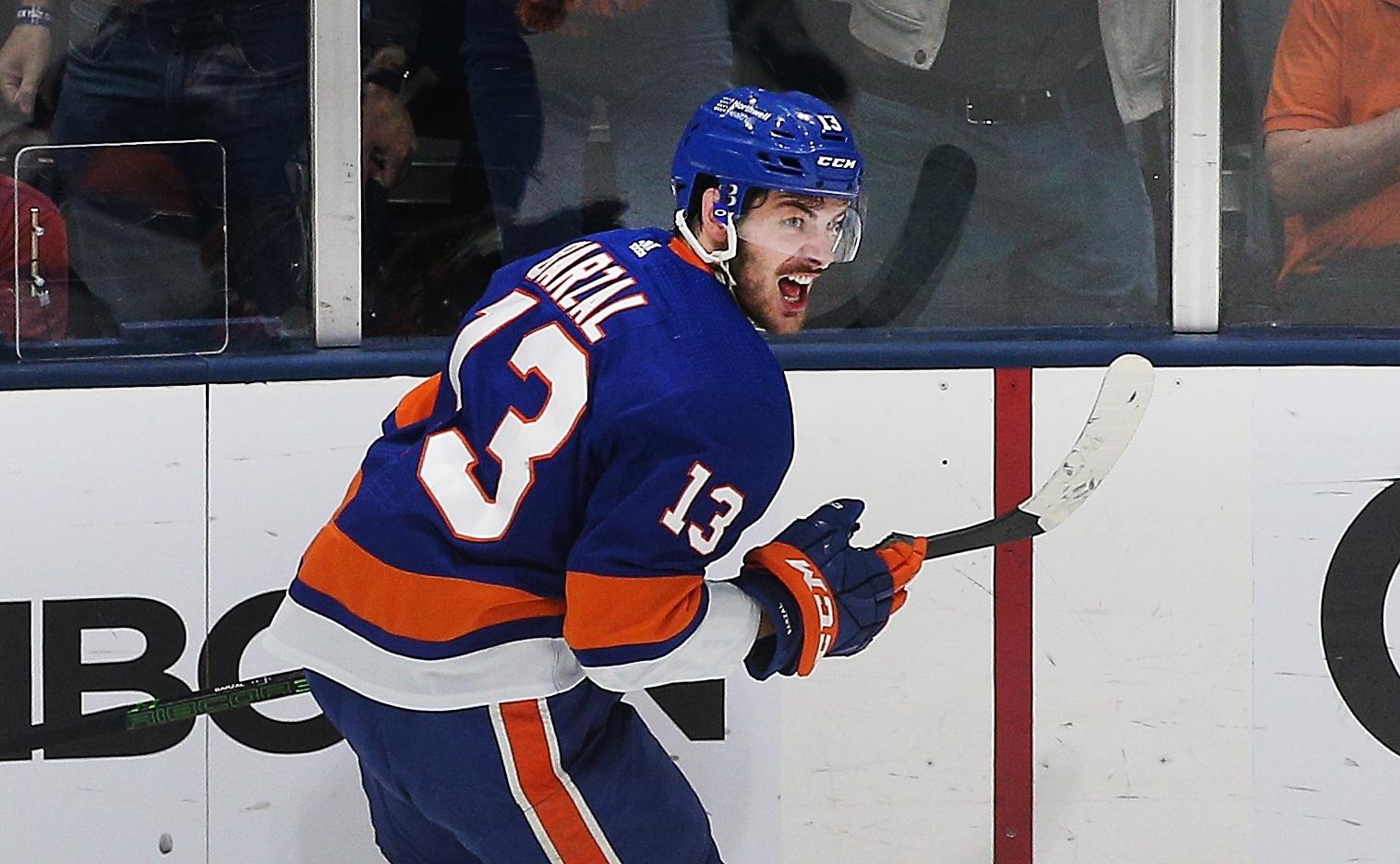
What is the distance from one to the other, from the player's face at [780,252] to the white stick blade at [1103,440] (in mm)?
490

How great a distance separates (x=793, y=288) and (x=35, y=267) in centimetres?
114

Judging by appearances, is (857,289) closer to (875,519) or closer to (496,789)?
(875,519)

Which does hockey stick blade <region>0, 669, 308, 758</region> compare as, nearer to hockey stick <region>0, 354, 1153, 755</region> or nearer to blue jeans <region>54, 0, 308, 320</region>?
hockey stick <region>0, 354, 1153, 755</region>

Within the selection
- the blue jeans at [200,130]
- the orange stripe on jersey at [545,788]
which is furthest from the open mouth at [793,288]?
the blue jeans at [200,130]

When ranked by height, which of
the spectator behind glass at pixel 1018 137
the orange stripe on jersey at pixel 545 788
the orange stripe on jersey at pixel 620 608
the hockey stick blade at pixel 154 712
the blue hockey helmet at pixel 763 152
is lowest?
the hockey stick blade at pixel 154 712

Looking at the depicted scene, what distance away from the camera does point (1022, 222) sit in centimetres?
239

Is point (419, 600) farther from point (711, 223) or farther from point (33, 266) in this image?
point (33, 266)

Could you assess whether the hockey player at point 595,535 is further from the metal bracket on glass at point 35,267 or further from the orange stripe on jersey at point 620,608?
the metal bracket on glass at point 35,267

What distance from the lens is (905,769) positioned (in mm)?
2320

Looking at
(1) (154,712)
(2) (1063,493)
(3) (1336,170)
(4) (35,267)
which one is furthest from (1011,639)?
(4) (35,267)

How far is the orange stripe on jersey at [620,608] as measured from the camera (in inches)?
63.8

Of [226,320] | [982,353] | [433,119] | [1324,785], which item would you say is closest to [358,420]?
[226,320]

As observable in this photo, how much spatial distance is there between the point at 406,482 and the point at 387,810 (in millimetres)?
426

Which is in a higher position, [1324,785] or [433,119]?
[433,119]
